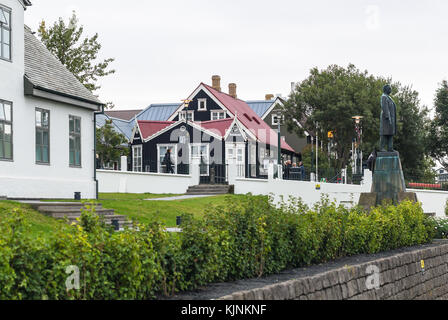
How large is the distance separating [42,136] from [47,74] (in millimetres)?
2551

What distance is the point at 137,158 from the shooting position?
53.3 m

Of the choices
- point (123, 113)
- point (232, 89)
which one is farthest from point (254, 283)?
point (123, 113)

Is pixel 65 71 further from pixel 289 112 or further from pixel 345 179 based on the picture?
pixel 289 112

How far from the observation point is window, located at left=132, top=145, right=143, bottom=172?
52.6m

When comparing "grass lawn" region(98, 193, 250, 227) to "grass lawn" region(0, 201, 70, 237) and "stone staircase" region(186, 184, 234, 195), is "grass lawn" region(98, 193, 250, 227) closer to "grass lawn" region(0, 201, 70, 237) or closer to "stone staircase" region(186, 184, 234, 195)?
"grass lawn" region(0, 201, 70, 237)

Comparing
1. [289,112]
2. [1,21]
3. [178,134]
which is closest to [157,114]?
[289,112]

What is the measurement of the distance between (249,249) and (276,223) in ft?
3.15

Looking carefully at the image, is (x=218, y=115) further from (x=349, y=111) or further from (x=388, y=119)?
(x=388, y=119)

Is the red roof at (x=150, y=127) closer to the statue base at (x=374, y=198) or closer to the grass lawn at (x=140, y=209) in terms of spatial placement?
the grass lawn at (x=140, y=209)

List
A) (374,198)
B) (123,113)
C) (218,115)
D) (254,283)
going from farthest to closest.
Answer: (123,113) < (218,115) < (374,198) < (254,283)

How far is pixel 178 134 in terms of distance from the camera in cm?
4988

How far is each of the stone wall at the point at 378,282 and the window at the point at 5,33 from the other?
1436 centimetres

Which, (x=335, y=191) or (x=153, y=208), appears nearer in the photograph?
(x=153, y=208)

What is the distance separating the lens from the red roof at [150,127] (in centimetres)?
5242
